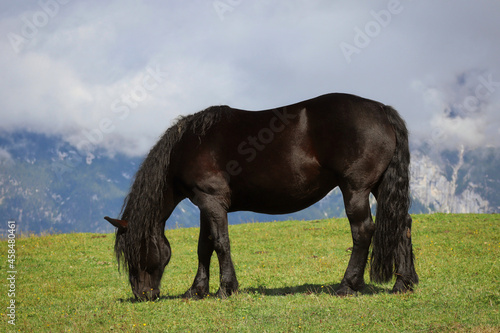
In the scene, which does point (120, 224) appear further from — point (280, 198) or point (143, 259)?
point (280, 198)

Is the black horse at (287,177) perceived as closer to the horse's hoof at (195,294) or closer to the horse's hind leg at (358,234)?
the horse's hind leg at (358,234)

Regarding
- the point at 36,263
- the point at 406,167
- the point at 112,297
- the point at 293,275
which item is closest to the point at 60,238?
the point at 36,263

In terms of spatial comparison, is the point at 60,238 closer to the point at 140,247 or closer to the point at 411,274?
the point at 140,247

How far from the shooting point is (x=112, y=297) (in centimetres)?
1038

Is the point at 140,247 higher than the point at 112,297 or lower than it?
higher

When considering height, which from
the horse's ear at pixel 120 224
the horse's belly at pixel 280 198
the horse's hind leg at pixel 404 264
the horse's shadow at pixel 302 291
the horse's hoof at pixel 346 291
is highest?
the horse's belly at pixel 280 198

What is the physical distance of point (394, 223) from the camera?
8.27m

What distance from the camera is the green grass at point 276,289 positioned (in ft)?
21.8

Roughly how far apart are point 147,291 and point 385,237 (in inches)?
194

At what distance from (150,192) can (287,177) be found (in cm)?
282

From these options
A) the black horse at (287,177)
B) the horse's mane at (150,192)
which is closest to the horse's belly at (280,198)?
the black horse at (287,177)

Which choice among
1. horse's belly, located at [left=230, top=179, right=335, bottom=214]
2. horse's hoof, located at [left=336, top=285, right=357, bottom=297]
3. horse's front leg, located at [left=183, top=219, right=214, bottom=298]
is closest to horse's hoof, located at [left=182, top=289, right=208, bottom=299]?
horse's front leg, located at [left=183, top=219, right=214, bottom=298]

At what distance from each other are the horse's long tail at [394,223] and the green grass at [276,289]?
19.6 inches

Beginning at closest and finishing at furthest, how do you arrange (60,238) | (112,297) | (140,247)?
(140,247), (112,297), (60,238)
